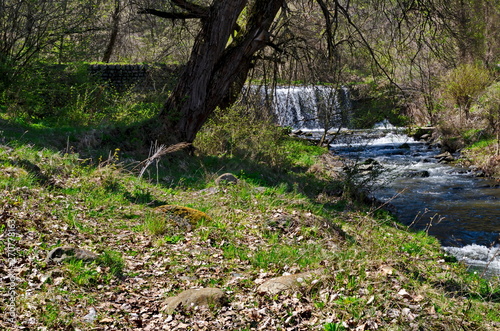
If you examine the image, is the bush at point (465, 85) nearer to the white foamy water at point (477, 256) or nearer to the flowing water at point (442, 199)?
the flowing water at point (442, 199)

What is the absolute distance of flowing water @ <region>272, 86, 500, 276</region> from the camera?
8.54 meters

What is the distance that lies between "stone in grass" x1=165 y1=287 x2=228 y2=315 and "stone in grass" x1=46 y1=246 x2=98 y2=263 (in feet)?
3.41

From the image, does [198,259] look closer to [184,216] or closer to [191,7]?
[184,216]

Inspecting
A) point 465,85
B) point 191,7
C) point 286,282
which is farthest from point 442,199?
point 286,282

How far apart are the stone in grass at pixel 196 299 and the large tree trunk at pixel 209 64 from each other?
6.56 meters

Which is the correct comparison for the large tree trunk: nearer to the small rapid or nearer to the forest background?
the forest background

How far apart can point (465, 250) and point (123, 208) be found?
577 centimetres

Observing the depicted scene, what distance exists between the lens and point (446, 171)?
15.1 metres

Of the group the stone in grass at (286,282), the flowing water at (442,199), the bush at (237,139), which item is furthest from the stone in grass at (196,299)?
the bush at (237,139)

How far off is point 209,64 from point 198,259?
6.20 meters

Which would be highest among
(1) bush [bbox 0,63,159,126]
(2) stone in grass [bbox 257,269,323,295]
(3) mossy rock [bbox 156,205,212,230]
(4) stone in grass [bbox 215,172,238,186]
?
(1) bush [bbox 0,63,159,126]

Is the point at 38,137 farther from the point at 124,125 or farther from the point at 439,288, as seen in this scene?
the point at 439,288

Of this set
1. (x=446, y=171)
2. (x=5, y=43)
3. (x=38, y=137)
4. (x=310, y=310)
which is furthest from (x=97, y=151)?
(x=446, y=171)

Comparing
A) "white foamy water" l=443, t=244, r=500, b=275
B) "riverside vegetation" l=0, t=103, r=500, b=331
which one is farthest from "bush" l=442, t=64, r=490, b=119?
"white foamy water" l=443, t=244, r=500, b=275
